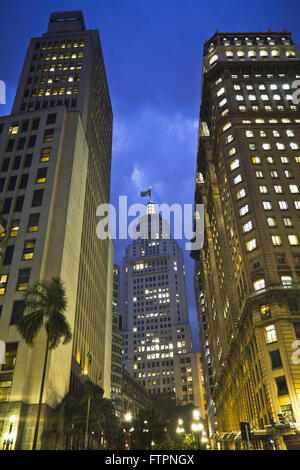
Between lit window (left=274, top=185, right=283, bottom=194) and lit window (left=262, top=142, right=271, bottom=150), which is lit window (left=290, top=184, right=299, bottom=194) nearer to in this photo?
lit window (left=274, top=185, right=283, bottom=194)

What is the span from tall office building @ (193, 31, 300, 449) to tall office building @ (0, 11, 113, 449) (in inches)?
1141

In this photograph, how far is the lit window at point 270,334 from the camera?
56.2 m

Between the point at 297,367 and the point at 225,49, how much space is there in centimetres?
8983

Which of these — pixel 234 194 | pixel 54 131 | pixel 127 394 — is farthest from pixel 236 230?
pixel 127 394

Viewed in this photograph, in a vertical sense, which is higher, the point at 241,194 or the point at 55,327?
the point at 241,194

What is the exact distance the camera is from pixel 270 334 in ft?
187

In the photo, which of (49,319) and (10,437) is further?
(10,437)

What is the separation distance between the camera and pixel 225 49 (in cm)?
10806

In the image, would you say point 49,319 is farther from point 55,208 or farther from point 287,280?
point 287,280

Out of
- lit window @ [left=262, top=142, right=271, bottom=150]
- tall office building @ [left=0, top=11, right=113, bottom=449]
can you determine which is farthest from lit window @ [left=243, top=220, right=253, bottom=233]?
tall office building @ [left=0, top=11, right=113, bottom=449]

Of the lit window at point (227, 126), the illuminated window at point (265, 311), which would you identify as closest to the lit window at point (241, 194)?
the lit window at point (227, 126)

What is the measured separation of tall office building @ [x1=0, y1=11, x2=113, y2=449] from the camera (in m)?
54.2

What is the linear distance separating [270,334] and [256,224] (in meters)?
19.9

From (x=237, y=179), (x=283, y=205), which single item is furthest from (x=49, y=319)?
(x=237, y=179)
